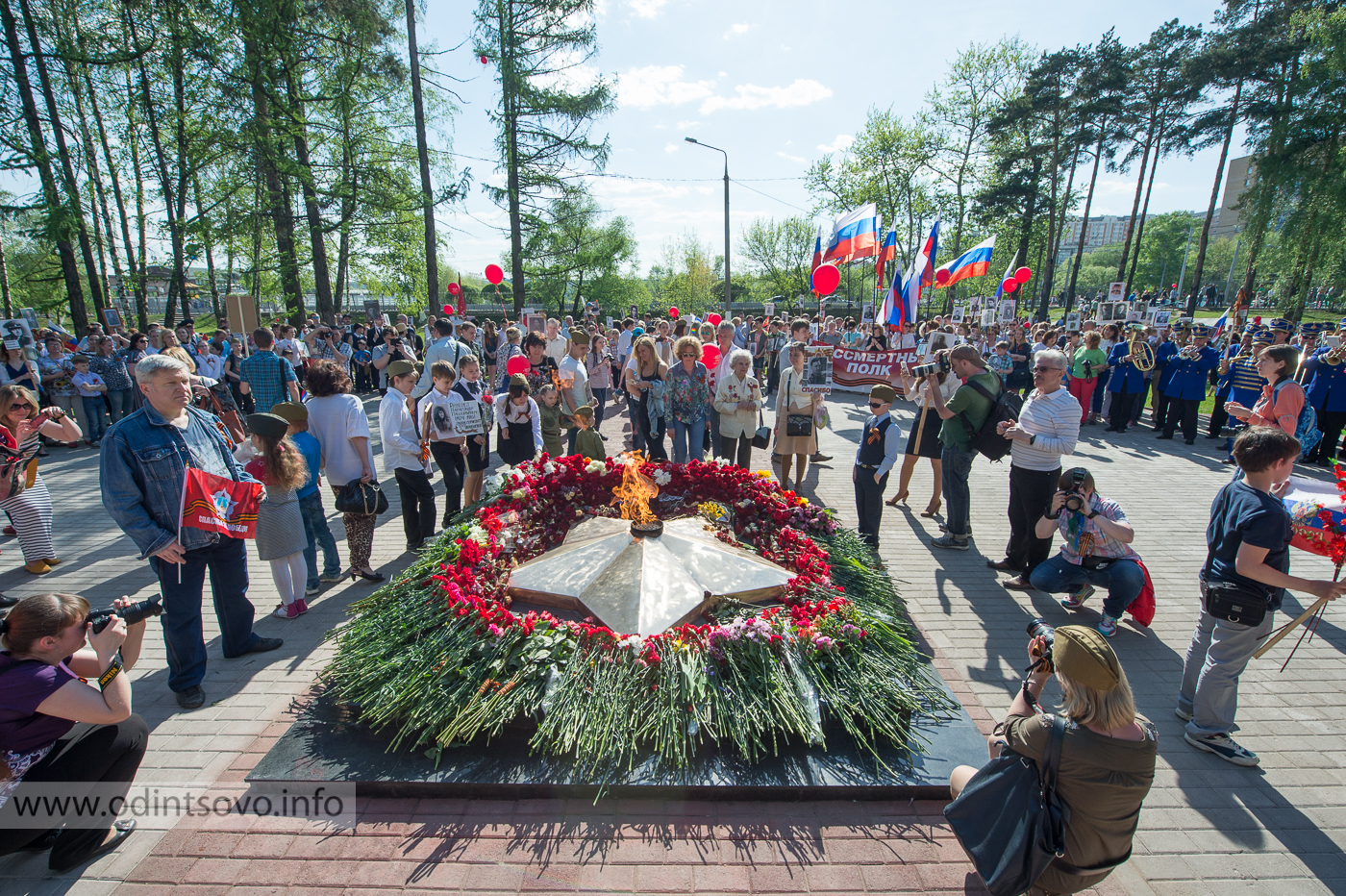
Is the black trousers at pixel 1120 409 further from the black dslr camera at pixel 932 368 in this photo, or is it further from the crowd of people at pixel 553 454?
the black dslr camera at pixel 932 368

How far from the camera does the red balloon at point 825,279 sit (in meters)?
14.8

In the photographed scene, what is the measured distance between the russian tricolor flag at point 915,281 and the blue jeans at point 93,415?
16948 millimetres

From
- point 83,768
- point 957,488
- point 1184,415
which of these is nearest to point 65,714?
point 83,768

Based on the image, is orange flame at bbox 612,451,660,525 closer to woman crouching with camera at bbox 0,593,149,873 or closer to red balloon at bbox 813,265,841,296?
woman crouching with camera at bbox 0,593,149,873

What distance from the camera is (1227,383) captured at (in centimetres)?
1105

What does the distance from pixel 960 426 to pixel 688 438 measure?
135 inches

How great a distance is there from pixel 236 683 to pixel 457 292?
53.9 feet

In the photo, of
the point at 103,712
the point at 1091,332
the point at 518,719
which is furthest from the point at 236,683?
the point at 1091,332

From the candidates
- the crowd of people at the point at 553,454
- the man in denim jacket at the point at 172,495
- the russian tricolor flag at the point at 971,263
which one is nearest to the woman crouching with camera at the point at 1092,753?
the crowd of people at the point at 553,454

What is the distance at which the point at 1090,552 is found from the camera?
4832 mm

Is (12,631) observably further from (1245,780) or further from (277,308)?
(277,308)

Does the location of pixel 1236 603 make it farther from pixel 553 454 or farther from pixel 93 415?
pixel 93 415

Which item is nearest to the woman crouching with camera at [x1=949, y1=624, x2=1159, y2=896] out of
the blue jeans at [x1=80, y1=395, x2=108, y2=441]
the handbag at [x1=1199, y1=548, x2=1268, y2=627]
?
the handbag at [x1=1199, y1=548, x2=1268, y2=627]

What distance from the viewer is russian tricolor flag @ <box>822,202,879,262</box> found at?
51.6ft
